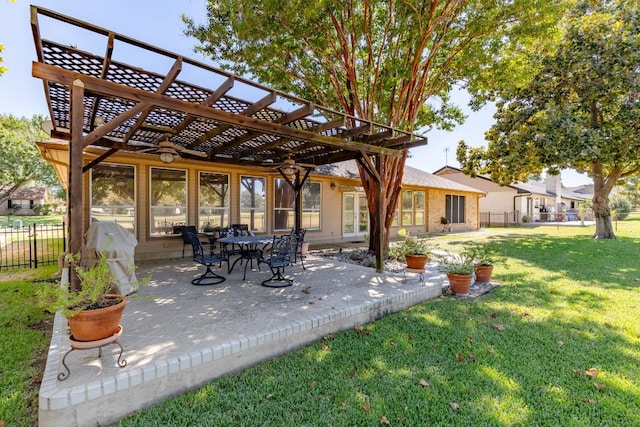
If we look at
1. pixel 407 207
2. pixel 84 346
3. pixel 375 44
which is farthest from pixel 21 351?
pixel 407 207

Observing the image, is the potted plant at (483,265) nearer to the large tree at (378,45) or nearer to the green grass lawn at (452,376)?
the green grass lawn at (452,376)

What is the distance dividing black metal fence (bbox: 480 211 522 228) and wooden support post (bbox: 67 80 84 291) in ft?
88.6

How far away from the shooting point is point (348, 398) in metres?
2.54

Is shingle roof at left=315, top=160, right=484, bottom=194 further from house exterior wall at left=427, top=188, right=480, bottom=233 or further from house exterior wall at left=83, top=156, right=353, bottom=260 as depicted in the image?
house exterior wall at left=83, top=156, right=353, bottom=260

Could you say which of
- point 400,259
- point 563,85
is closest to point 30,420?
point 400,259

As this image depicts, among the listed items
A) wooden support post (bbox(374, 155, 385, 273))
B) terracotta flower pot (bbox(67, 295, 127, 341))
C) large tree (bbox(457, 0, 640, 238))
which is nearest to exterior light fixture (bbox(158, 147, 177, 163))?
terracotta flower pot (bbox(67, 295, 127, 341))

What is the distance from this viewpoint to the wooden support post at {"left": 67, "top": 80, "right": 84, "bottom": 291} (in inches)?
118

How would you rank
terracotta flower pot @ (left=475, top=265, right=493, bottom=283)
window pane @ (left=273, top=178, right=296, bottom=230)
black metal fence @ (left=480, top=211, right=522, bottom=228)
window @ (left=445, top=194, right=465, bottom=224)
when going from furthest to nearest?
black metal fence @ (left=480, top=211, right=522, bottom=228) → window @ (left=445, top=194, right=465, bottom=224) → window pane @ (left=273, top=178, right=296, bottom=230) → terracotta flower pot @ (left=475, top=265, right=493, bottom=283)

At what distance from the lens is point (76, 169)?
3.05 meters

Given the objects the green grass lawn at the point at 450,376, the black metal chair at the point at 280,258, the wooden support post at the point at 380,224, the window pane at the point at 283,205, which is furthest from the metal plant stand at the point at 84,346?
the window pane at the point at 283,205

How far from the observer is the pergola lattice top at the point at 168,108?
311cm

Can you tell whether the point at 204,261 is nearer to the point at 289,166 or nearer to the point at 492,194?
the point at 289,166

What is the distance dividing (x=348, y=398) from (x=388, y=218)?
636 centimetres


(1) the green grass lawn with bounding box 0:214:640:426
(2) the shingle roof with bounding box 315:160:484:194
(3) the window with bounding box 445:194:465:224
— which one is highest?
(2) the shingle roof with bounding box 315:160:484:194
